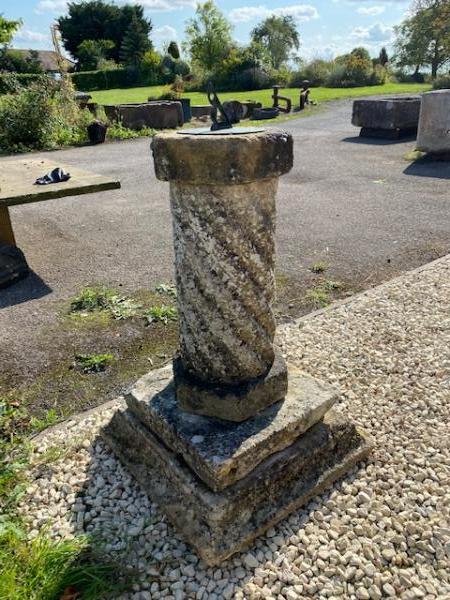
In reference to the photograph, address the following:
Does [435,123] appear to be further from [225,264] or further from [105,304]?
[225,264]

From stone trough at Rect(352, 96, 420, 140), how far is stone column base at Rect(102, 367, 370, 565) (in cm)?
1180

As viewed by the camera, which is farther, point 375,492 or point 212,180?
point 375,492

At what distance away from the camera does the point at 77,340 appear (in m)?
4.17

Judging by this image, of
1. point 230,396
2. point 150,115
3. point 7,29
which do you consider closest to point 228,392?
point 230,396

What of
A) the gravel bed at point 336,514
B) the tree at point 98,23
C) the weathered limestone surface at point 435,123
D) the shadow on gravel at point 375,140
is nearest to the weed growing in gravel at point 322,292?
the gravel bed at point 336,514

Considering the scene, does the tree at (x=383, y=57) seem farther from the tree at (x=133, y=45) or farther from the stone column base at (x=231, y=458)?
the stone column base at (x=231, y=458)

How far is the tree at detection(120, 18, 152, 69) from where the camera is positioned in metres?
45.2

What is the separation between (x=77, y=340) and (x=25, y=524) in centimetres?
192

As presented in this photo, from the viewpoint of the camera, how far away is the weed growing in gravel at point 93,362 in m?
3.77

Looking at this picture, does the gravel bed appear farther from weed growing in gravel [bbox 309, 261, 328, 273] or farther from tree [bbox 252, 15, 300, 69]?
tree [bbox 252, 15, 300, 69]

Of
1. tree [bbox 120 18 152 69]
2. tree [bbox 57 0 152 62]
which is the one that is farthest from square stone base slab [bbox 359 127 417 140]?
tree [bbox 57 0 152 62]

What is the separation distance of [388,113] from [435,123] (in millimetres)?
3494

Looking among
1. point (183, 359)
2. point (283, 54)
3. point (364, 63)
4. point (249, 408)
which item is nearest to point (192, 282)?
point (183, 359)

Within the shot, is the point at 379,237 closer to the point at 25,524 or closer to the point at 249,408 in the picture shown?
the point at 249,408
